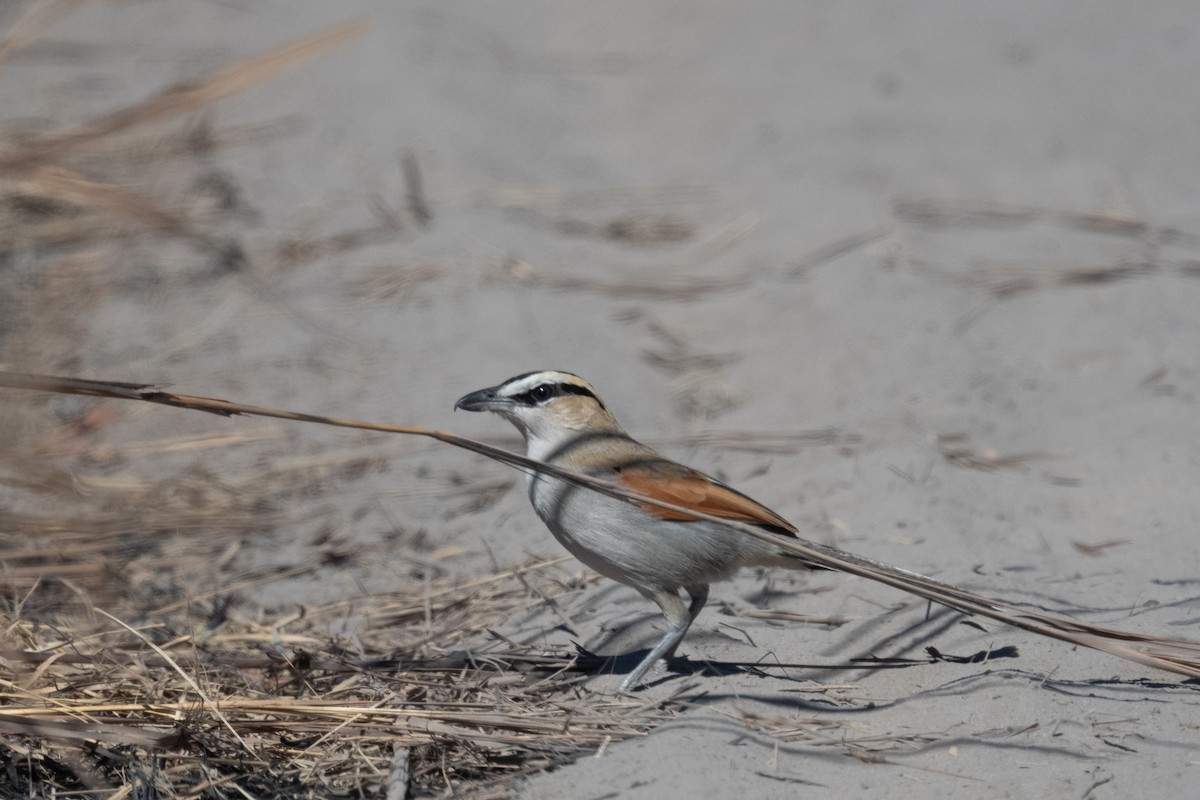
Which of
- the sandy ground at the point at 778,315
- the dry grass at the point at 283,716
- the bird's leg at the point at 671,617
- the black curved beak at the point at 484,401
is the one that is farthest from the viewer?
the black curved beak at the point at 484,401

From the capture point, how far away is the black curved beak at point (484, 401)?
4.90m

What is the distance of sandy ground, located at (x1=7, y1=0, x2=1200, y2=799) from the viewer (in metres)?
4.13

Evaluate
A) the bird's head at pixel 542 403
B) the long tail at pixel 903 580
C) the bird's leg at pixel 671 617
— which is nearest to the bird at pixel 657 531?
the bird's leg at pixel 671 617

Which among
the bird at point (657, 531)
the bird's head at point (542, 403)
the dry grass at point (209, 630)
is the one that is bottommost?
the dry grass at point (209, 630)

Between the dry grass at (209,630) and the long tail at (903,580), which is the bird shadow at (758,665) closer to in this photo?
the dry grass at (209,630)

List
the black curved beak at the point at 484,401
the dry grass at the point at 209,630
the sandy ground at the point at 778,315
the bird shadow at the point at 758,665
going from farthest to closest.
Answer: the black curved beak at the point at 484,401, the bird shadow at the point at 758,665, the sandy ground at the point at 778,315, the dry grass at the point at 209,630

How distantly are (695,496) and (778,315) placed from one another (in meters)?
3.91

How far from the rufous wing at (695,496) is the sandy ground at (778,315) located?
0.51m

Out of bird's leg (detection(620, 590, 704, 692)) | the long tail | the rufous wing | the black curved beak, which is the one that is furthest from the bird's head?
the long tail

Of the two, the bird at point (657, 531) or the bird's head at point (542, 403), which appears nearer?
the bird at point (657, 531)

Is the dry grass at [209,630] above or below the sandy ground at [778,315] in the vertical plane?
below

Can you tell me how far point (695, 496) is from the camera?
4.48m

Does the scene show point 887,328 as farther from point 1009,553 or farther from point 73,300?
point 73,300

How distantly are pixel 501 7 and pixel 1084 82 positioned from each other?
5.47m
